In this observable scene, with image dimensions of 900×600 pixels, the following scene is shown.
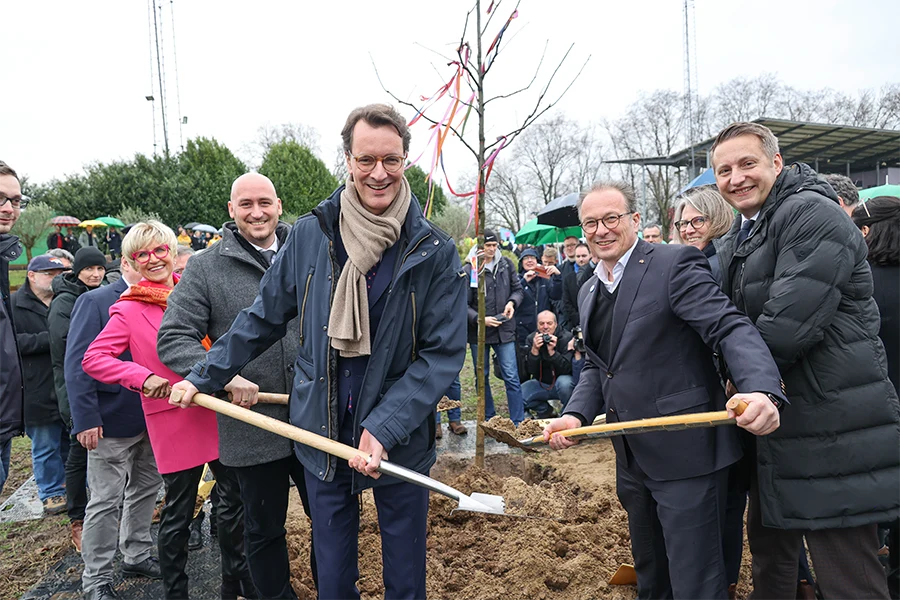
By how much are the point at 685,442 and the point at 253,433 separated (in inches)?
76.5

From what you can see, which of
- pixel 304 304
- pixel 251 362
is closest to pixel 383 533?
pixel 304 304

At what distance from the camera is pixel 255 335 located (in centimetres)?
231

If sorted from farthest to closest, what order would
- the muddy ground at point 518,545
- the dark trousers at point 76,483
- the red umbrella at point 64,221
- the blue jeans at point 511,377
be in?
the red umbrella at point 64,221 < the blue jeans at point 511,377 < the dark trousers at point 76,483 < the muddy ground at point 518,545

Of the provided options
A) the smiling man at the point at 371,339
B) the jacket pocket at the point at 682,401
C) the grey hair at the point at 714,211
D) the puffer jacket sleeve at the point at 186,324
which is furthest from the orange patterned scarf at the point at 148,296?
the grey hair at the point at 714,211

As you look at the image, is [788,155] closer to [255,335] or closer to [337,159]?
[255,335]

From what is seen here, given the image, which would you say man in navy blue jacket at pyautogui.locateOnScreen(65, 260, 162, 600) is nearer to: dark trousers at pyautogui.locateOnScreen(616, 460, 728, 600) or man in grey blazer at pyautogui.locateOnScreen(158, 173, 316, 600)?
man in grey blazer at pyautogui.locateOnScreen(158, 173, 316, 600)

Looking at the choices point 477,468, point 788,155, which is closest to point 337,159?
point 788,155

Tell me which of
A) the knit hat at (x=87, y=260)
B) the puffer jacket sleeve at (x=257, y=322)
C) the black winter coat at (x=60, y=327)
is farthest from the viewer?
the knit hat at (x=87, y=260)

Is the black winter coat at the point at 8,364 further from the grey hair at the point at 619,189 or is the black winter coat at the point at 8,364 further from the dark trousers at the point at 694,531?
the dark trousers at the point at 694,531

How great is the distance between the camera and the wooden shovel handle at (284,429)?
6.68 ft

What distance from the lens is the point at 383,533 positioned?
223 cm

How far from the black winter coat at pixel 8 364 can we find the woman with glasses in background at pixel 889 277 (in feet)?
14.7

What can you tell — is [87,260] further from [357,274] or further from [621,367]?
[621,367]

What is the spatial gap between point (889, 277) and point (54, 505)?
6.37 m
